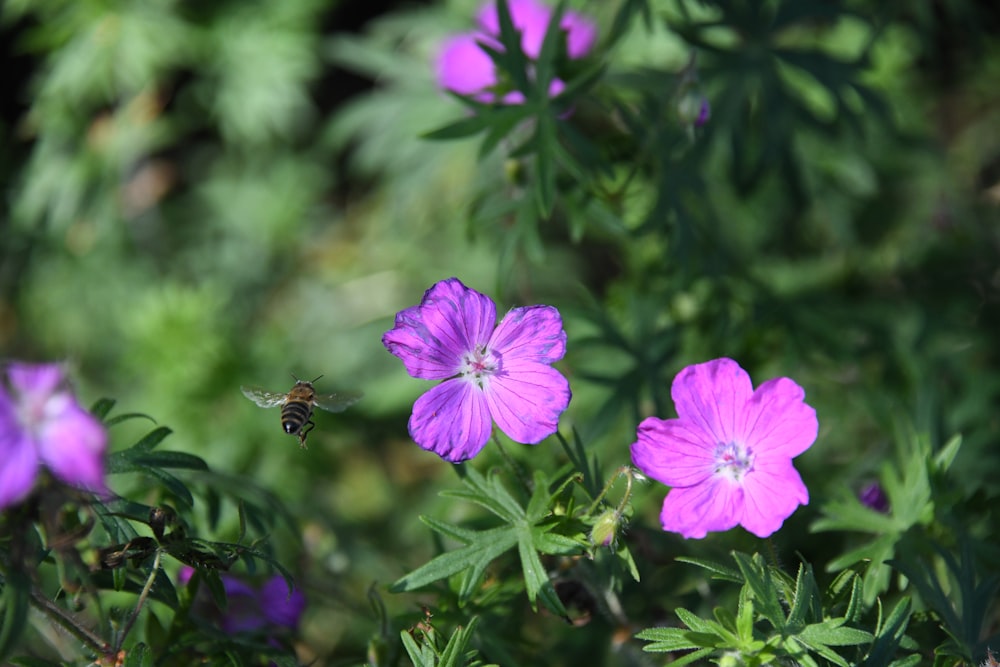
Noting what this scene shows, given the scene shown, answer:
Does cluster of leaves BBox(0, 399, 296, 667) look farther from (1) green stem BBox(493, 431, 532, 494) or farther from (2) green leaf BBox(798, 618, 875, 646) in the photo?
(2) green leaf BBox(798, 618, 875, 646)

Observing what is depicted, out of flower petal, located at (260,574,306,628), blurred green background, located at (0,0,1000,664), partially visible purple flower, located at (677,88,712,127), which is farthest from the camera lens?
blurred green background, located at (0,0,1000,664)

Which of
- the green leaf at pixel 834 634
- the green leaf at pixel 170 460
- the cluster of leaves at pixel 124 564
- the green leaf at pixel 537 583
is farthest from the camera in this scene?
the green leaf at pixel 170 460

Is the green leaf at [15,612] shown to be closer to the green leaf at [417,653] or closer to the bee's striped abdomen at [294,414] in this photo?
the bee's striped abdomen at [294,414]

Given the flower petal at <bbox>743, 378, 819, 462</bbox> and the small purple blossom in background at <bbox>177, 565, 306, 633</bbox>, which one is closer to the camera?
the flower petal at <bbox>743, 378, 819, 462</bbox>

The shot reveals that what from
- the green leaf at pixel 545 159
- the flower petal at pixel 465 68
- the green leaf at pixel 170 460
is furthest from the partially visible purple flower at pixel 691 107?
the green leaf at pixel 170 460

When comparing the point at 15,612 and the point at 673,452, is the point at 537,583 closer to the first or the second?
the point at 673,452

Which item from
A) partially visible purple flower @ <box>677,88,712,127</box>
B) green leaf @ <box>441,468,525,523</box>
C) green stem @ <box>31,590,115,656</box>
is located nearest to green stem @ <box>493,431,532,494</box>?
green leaf @ <box>441,468,525,523</box>
